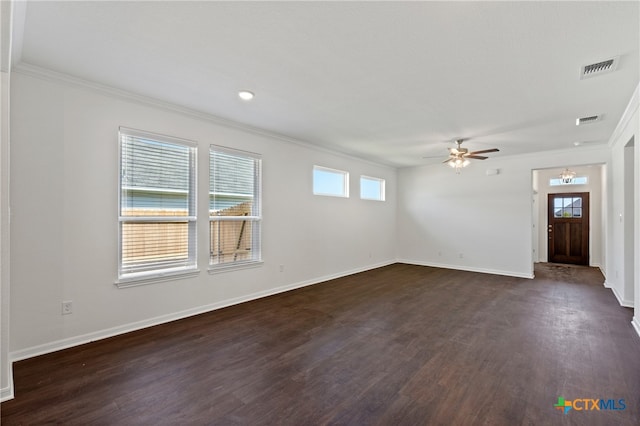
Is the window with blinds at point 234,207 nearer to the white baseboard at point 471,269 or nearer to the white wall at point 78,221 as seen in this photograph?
the white wall at point 78,221

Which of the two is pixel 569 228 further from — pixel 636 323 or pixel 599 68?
pixel 599 68

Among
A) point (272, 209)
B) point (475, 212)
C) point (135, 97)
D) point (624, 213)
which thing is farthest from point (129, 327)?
point (475, 212)

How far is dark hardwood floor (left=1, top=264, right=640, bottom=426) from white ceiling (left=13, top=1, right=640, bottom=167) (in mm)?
2678

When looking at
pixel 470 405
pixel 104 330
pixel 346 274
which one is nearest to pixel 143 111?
pixel 104 330

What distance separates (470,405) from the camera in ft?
6.74

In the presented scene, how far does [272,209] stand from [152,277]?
6.66ft

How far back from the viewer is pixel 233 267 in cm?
432

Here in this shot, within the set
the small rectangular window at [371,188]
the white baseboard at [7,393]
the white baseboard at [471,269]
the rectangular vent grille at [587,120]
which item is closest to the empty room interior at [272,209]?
the white baseboard at [7,393]

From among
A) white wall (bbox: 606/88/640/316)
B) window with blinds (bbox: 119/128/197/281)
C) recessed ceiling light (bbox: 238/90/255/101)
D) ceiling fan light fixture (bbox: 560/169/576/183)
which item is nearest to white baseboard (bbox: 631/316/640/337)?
white wall (bbox: 606/88/640/316)

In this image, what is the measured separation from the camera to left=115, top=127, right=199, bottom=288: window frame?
10.7 ft

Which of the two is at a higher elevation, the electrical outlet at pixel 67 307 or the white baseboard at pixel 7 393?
the electrical outlet at pixel 67 307

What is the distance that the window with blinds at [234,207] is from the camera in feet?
13.6

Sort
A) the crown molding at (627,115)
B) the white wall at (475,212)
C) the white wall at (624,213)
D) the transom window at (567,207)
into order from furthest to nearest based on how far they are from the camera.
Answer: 1. the transom window at (567,207)
2. the white wall at (475,212)
3. the white wall at (624,213)
4. the crown molding at (627,115)

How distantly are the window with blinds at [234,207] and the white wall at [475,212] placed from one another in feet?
16.0
